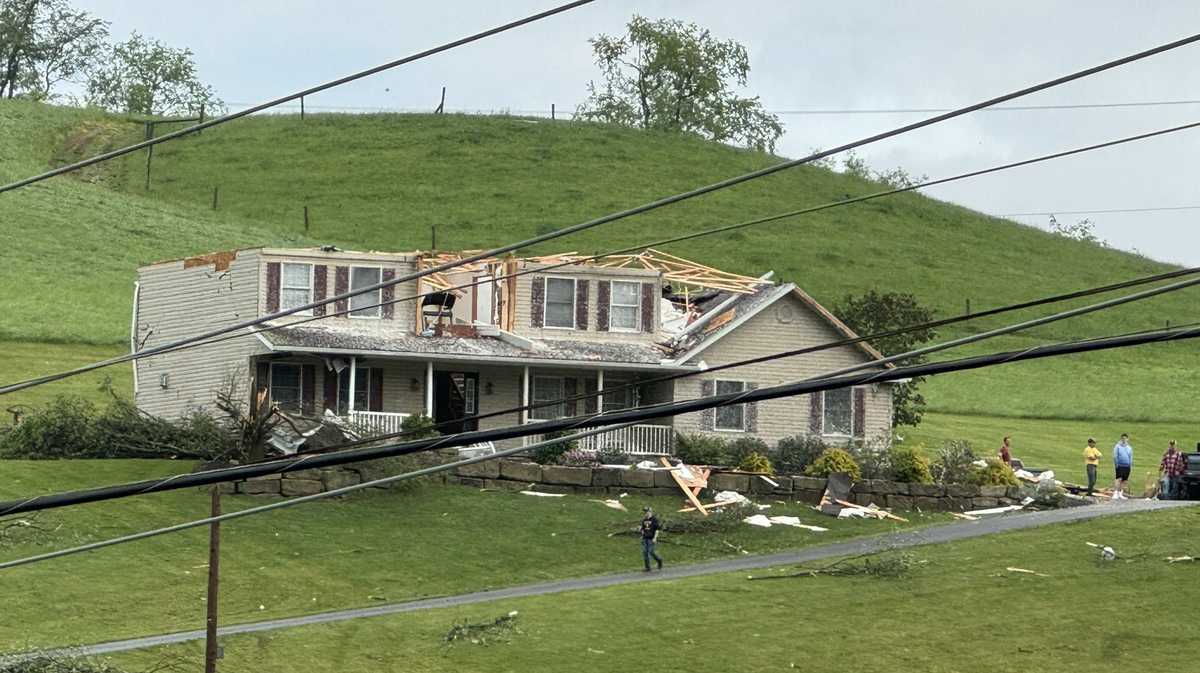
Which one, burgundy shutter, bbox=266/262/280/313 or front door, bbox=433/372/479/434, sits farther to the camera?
front door, bbox=433/372/479/434

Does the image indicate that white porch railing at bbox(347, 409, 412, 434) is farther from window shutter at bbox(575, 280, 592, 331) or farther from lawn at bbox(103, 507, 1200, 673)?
lawn at bbox(103, 507, 1200, 673)

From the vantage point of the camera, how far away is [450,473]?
1721 inches

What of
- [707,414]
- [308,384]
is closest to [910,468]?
[707,414]

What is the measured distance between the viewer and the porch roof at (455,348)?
148ft

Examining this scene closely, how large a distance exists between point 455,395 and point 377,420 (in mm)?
4359

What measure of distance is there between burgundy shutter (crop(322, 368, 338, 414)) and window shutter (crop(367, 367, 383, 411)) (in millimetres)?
890

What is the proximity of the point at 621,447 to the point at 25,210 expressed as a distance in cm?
4694

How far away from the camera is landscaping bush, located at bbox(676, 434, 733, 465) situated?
150 feet

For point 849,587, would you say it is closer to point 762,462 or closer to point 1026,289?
point 762,462

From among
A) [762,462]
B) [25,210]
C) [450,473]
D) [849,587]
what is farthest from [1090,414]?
[25,210]

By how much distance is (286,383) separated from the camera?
4672 centimetres

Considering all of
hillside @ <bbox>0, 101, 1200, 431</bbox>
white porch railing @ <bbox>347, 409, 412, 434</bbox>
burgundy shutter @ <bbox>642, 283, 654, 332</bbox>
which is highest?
hillside @ <bbox>0, 101, 1200, 431</bbox>

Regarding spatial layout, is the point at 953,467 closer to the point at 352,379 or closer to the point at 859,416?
→ the point at 859,416

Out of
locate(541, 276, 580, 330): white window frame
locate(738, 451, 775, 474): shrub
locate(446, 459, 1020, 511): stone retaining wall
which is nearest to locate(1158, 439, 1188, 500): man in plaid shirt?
locate(446, 459, 1020, 511): stone retaining wall
